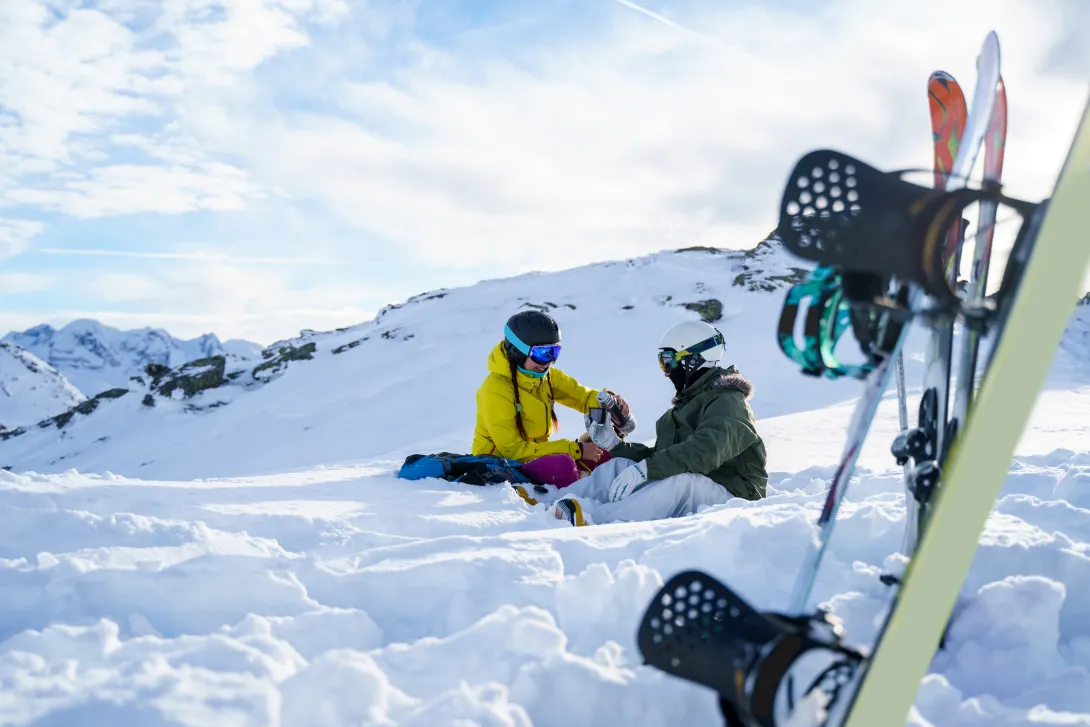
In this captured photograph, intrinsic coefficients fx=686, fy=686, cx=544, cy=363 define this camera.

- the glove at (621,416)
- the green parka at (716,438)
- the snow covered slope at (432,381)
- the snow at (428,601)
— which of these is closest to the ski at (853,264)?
the snow at (428,601)

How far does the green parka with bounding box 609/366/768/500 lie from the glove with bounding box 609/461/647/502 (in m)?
0.04

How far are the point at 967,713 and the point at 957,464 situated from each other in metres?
0.73

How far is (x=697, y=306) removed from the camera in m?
23.0

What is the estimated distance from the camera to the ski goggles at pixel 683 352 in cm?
441

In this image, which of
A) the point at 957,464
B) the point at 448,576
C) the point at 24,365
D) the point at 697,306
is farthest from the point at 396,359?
the point at 24,365

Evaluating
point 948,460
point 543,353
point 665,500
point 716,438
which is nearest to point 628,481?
point 665,500

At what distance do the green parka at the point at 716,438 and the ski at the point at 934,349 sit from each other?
6.43 feet

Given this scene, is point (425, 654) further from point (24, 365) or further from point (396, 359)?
point (24, 365)

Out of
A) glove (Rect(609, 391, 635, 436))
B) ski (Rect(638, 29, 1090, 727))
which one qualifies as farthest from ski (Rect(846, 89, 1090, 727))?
glove (Rect(609, 391, 635, 436))

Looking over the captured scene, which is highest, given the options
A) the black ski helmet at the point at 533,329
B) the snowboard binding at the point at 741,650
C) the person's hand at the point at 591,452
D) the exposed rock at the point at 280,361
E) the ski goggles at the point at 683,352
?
the ski goggles at the point at 683,352

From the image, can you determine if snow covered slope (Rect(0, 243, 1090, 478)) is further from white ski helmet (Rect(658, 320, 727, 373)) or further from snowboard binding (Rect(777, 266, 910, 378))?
snowboard binding (Rect(777, 266, 910, 378))

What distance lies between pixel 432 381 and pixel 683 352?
13.5m

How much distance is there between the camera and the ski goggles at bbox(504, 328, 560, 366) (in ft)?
17.3

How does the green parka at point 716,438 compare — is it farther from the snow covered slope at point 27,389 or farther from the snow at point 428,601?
the snow covered slope at point 27,389
